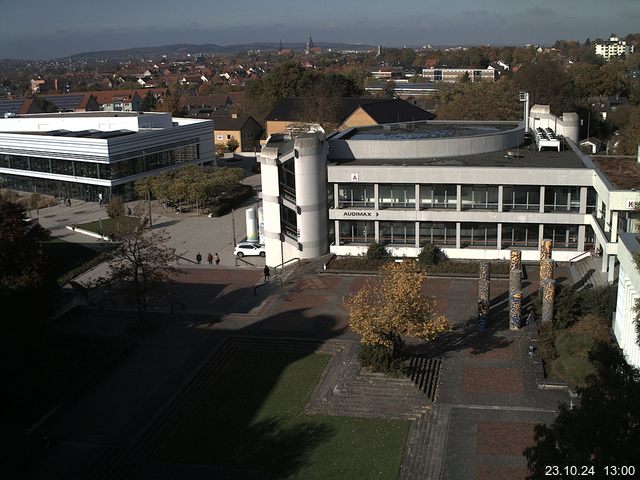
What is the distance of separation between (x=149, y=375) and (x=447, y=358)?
470 inches

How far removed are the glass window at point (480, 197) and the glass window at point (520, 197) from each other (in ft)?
1.80

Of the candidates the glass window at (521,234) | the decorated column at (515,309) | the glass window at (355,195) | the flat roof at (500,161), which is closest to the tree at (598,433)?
the decorated column at (515,309)

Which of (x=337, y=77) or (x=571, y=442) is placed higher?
(x=337, y=77)

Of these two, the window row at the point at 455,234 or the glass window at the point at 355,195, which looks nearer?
the window row at the point at 455,234

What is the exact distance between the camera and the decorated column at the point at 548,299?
97.1ft

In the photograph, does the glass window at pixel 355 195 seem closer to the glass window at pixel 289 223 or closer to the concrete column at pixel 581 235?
the glass window at pixel 289 223

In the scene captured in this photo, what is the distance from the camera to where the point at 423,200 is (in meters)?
40.8

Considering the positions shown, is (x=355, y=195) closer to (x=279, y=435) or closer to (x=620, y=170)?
(x=620, y=170)

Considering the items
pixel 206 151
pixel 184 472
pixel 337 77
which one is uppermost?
pixel 337 77

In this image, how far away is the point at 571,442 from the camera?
44.8ft

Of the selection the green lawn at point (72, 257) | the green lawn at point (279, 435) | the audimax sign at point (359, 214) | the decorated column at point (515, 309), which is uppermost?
the audimax sign at point (359, 214)

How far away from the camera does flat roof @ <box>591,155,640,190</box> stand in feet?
116

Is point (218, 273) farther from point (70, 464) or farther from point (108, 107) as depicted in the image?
point (108, 107)

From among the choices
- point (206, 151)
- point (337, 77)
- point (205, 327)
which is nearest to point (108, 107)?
point (337, 77)
